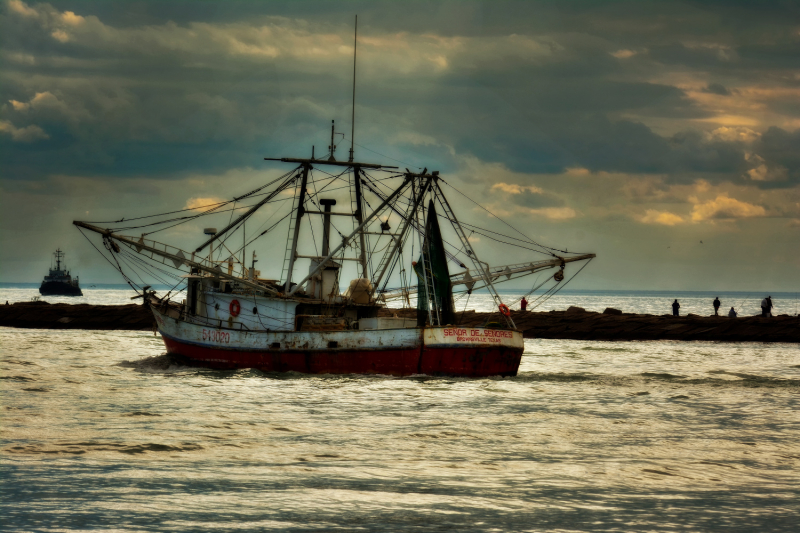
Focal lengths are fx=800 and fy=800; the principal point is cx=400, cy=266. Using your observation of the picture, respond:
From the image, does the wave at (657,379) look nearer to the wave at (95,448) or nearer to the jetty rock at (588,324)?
the wave at (95,448)

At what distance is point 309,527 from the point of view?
33.5 ft

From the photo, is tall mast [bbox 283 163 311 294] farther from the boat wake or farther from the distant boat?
the distant boat

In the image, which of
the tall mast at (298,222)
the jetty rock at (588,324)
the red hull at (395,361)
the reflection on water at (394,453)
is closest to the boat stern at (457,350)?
the red hull at (395,361)

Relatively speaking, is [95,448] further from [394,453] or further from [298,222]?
[298,222]

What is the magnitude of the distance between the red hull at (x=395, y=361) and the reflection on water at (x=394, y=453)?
22.0 inches

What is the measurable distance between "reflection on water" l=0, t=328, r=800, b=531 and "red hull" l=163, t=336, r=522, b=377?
56 cm

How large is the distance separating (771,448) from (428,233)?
51.1ft

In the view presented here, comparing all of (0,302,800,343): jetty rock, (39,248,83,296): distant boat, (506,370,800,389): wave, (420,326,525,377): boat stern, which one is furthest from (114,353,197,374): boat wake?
(39,248,83,296): distant boat

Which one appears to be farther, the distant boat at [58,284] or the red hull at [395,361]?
the distant boat at [58,284]

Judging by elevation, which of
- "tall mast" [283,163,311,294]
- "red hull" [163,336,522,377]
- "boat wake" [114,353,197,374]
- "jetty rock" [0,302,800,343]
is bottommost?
"boat wake" [114,353,197,374]

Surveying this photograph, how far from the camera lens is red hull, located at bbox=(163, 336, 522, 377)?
27.2m

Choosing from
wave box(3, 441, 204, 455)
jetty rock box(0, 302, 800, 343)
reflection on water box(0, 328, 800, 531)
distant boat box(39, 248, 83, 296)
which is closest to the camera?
reflection on water box(0, 328, 800, 531)

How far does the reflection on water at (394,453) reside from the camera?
10836 millimetres

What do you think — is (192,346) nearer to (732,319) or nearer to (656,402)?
(656,402)
